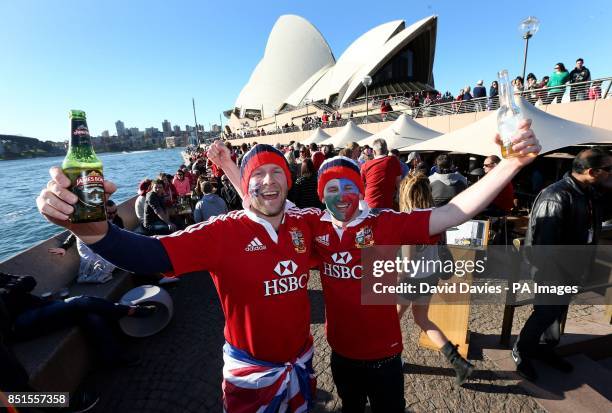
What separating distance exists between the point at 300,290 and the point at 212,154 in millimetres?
1354

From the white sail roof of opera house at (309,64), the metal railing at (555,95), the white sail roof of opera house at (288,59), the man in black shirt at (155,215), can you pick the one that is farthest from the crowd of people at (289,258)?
the white sail roof of opera house at (288,59)

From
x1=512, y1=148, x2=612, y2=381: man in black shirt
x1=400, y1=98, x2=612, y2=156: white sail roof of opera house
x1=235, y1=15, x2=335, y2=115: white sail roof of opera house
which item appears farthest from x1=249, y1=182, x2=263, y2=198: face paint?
x1=235, y1=15, x2=335, y2=115: white sail roof of opera house

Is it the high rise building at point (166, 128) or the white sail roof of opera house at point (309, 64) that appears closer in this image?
the white sail roof of opera house at point (309, 64)

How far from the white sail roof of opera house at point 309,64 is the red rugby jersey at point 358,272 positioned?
42.6 meters

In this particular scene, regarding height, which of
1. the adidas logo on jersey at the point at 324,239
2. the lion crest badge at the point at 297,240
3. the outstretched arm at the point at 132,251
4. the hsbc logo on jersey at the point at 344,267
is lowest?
the hsbc logo on jersey at the point at 344,267

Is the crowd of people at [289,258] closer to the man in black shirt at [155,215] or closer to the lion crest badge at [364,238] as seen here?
the lion crest badge at [364,238]

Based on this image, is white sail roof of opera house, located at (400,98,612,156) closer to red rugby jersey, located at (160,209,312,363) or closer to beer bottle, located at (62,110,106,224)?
red rugby jersey, located at (160,209,312,363)

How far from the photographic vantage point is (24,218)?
1816 centimetres

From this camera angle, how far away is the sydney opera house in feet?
133

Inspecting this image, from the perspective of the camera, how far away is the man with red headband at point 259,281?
1.63m

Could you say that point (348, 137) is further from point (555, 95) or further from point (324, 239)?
point (324, 239)

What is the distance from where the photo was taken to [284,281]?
1.70 meters

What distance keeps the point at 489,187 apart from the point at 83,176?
193 centimetres

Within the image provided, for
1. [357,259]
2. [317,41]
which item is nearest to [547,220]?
[357,259]
